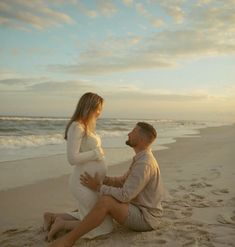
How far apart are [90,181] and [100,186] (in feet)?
0.43

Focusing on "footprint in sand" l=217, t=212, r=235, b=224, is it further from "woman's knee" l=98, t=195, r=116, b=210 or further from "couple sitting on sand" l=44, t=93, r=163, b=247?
"woman's knee" l=98, t=195, r=116, b=210

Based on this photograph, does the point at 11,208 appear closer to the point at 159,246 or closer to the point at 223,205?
the point at 159,246

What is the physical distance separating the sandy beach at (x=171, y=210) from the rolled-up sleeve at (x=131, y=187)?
0.56m

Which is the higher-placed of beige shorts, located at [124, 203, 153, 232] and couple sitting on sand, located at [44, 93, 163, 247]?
couple sitting on sand, located at [44, 93, 163, 247]

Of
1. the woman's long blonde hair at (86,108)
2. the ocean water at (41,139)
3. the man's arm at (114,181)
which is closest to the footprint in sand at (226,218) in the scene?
the man's arm at (114,181)

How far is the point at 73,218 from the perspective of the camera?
4660 millimetres

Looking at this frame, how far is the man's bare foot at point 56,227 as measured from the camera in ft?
14.5

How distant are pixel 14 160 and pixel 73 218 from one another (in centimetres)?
682

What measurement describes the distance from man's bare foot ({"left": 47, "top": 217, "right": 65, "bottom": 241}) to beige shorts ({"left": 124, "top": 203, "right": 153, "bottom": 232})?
30.1 inches

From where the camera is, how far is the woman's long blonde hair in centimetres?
431

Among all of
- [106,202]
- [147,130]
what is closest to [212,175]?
[147,130]

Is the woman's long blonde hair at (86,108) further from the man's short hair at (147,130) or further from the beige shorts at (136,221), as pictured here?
the beige shorts at (136,221)

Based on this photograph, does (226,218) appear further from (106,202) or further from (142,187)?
(106,202)

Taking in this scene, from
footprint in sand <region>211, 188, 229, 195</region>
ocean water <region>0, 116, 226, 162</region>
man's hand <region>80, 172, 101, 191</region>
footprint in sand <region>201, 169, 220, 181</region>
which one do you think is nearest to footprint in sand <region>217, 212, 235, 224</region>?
footprint in sand <region>211, 188, 229, 195</region>
